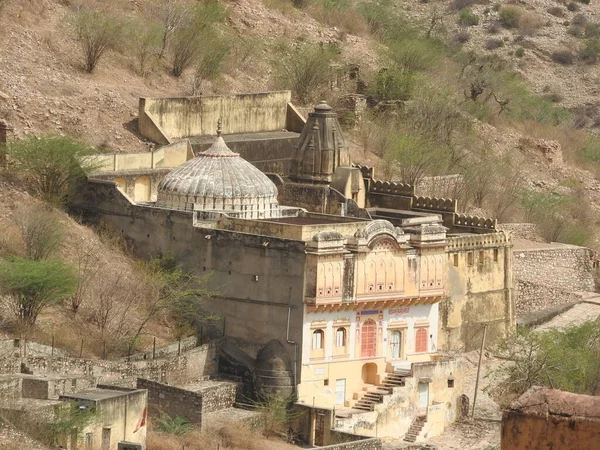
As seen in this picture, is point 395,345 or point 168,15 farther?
point 168,15

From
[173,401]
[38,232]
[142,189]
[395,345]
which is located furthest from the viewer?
[142,189]

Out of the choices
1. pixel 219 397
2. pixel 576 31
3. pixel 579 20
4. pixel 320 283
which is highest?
pixel 579 20

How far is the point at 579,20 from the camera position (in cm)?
8588

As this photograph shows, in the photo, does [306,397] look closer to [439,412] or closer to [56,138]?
[439,412]

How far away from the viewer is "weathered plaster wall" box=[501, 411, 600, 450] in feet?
50.5

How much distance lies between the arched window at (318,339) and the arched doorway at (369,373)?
50.8 inches

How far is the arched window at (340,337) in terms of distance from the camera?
3916 centimetres

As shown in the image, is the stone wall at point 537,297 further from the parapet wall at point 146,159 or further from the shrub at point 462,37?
the shrub at point 462,37

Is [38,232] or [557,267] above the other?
[557,267]

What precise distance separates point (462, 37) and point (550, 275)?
33233mm

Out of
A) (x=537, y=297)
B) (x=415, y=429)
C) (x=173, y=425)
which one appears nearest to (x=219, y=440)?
(x=173, y=425)

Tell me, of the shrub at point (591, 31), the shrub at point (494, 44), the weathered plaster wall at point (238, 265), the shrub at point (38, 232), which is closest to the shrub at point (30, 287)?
the shrub at point (38, 232)

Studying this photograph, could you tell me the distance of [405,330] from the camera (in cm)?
4041

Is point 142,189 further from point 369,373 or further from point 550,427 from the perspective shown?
point 550,427
